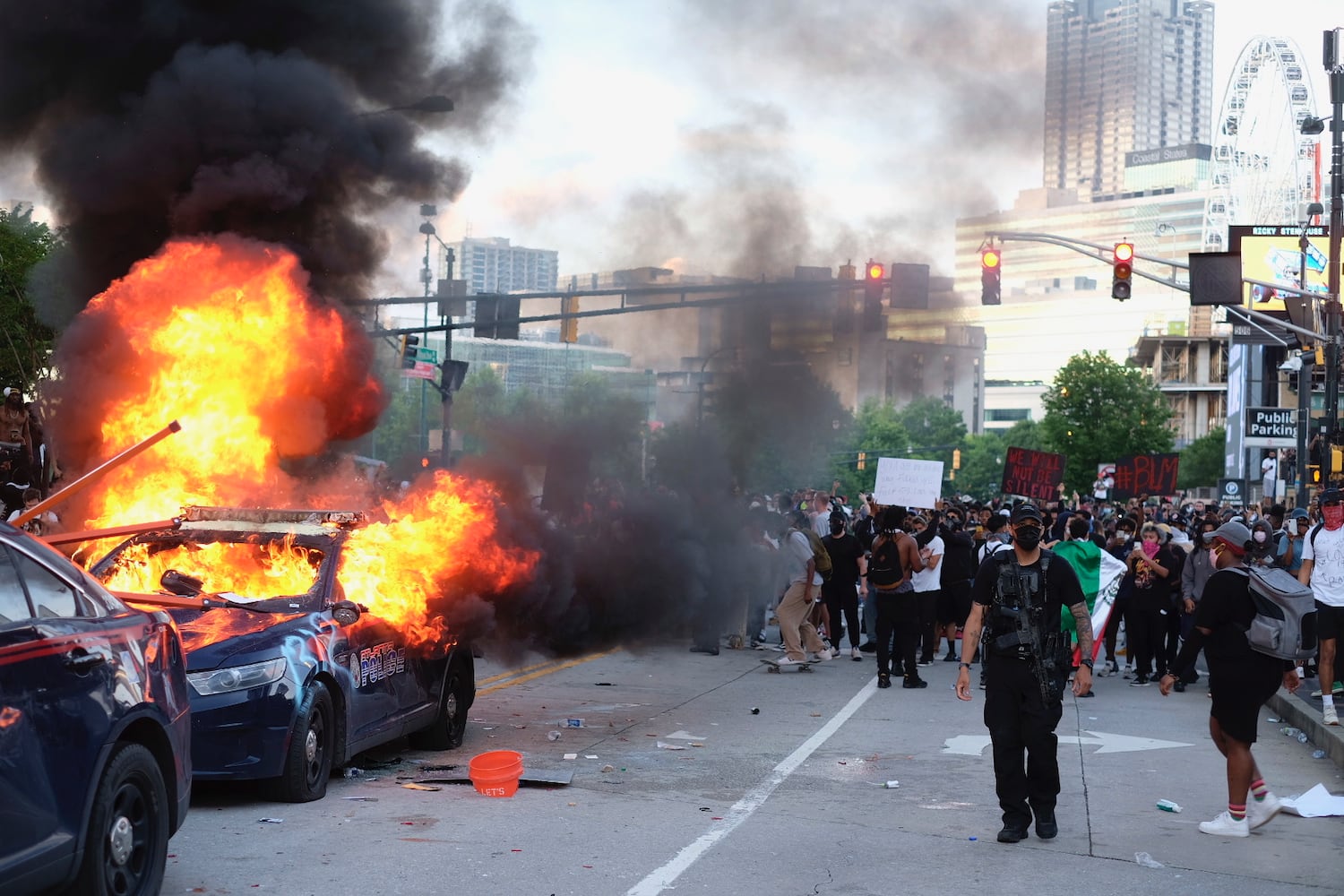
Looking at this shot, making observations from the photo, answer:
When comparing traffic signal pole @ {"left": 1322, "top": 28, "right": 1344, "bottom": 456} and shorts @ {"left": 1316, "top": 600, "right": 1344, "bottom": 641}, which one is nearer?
shorts @ {"left": 1316, "top": 600, "right": 1344, "bottom": 641}

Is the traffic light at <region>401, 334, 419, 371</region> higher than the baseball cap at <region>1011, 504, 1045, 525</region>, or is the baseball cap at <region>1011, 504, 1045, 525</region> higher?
the traffic light at <region>401, 334, 419, 371</region>

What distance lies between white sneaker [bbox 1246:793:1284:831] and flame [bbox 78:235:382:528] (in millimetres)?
7107

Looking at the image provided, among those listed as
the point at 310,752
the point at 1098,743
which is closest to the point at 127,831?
the point at 310,752

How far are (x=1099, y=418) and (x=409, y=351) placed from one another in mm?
80048

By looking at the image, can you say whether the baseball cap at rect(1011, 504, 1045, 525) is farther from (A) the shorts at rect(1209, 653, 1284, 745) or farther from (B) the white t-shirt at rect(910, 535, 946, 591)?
(B) the white t-shirt at rect(910, 535, 946, 591)

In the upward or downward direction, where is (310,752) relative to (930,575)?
downward

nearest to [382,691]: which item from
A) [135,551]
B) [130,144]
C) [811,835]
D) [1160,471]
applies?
[135,551]

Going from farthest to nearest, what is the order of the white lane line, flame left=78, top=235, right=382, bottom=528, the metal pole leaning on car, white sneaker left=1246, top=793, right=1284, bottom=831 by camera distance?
flame left=78, top=235, right=382, bottom=528 → white sneaker left=1246, top=793, right=1284, bottom=831 → the metal pole leaning on car → the white lane line

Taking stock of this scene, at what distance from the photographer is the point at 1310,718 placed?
41.3 ft

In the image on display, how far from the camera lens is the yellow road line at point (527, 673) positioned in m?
14.1

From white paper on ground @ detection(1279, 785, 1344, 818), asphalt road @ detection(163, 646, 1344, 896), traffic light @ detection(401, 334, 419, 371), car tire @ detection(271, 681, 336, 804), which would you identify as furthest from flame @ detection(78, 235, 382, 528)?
traffic light @ detection(401, 334, 419, 371)

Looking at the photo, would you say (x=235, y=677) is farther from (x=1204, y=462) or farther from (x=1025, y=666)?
(x=1204, y=462)

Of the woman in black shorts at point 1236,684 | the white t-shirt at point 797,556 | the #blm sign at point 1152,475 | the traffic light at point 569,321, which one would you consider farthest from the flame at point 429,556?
the #blm sign at point 1152,475

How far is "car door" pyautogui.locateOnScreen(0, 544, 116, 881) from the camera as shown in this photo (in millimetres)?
4723
